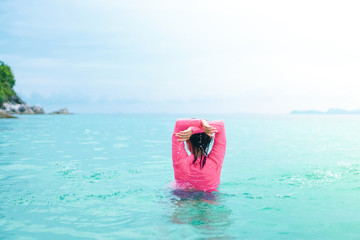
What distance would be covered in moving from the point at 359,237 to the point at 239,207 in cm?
194

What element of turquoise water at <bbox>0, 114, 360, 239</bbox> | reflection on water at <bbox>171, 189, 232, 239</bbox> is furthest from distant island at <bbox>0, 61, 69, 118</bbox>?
reflection on water at <bbox>171, 189, 232, 239</bbox>

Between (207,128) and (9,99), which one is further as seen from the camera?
(9,99)

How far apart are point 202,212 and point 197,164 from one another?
2.55 ft

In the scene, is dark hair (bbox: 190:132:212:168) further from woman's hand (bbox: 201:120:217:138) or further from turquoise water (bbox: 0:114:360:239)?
turquoise water (bbox: 0:114:360:239)

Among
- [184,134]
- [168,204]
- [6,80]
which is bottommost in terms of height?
[168,204]

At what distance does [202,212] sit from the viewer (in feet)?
17.4

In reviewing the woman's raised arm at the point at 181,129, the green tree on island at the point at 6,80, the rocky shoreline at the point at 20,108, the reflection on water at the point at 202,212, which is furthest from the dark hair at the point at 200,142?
the rocky shoreline at the point at 20,108

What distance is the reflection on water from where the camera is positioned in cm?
473

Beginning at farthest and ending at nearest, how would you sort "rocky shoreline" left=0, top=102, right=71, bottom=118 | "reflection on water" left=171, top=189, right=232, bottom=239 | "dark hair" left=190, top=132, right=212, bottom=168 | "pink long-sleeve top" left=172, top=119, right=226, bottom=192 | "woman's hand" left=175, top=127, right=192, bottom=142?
"rocky shoreline" left=0, top=102, right=71, bottom=118
"pink long-sleeve top" left=172, top=119, right=226, bottom=192
"dark hair" left=190, top=132, right=212, bottom=168
"woman's hand" left=175, top=127, right=192, bottom=142
"reflection on water" left=171, top=189, right=232, bottom=239

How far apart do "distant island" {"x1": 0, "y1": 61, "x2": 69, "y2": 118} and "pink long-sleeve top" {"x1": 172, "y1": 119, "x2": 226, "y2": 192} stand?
2870 inches

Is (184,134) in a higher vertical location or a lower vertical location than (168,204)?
higher

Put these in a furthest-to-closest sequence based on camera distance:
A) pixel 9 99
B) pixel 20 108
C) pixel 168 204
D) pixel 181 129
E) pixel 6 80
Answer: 1. pixel 20 108
2. pixel 9 99
3. pixel 6 80
4. pixel 168 204
5. pixel 181 129

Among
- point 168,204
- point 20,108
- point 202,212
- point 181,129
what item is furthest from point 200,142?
point 20,108

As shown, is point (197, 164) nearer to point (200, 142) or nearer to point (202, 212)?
point (200, 142)
